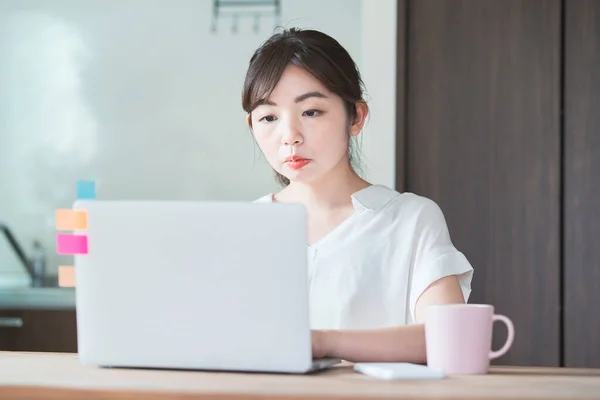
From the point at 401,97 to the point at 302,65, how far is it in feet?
5.31

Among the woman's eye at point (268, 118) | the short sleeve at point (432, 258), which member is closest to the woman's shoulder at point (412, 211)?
the short sleeve at point (432, 258)

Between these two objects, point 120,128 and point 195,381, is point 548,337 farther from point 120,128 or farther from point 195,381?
point 195,381

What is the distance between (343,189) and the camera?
6.44 feet

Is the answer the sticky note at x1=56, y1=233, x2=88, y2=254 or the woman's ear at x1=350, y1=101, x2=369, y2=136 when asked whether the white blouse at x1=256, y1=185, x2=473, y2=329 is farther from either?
the sticky note at x1=56, y1=233, x2=88, y2=254

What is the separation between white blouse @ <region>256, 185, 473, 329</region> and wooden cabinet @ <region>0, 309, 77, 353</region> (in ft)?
5.94

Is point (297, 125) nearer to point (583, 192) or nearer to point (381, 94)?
point (381, 94)

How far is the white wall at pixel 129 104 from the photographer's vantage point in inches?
156

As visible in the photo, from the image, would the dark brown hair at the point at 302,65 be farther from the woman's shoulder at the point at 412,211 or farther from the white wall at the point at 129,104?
the white wall at the point at 129,104

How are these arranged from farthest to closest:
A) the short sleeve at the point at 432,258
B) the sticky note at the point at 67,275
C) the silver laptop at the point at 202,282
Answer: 1. the short sleeve at the point at 432,258
2. the sticky note at the point at 67,275
3. the silver laptop at the point at 202,282

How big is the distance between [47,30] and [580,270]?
240 cm

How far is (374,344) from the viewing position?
1433mm

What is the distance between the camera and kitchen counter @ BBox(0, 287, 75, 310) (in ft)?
11.4

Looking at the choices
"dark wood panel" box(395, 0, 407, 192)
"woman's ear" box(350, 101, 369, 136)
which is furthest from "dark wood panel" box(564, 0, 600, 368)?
"woman's ear" box(350, 101, 369, 136)

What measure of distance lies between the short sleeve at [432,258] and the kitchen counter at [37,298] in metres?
1.92
